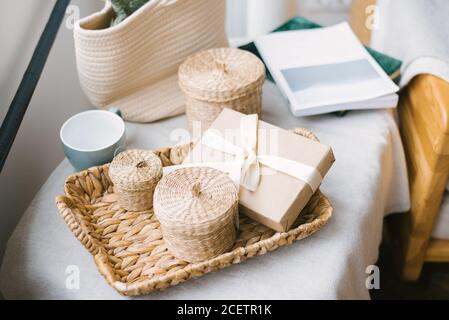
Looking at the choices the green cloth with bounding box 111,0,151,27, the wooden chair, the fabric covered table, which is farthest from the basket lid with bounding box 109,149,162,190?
the wooden chair

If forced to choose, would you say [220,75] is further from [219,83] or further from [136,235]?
[136,235]

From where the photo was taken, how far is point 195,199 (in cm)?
59

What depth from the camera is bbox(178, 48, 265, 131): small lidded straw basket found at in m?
0.74

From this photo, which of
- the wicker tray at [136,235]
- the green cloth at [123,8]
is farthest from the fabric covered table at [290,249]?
the green cloth at [123,8]

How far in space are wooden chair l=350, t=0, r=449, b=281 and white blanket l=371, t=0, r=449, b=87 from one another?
0.07 feet

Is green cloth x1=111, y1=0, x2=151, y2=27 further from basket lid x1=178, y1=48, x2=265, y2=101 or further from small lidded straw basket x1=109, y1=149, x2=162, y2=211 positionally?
small lidded straw basket x1=109, y1=149, x2=162, y2=211

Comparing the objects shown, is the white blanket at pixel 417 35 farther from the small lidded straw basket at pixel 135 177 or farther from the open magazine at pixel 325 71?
the small lidded straw basket at pixel 135 177

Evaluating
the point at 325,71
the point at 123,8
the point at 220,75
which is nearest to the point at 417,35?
the point at 325,71

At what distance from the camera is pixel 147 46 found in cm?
80

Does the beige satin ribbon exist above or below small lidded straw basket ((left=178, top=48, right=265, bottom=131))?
below

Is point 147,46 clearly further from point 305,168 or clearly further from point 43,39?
point 305,168

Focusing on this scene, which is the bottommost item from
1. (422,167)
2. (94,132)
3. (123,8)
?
(422,167)

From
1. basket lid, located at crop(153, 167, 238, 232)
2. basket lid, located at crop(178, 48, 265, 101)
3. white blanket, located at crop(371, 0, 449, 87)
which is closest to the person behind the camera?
basket lid, located at crop(153, 167, 238, 232)

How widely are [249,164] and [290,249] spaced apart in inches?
4.7
